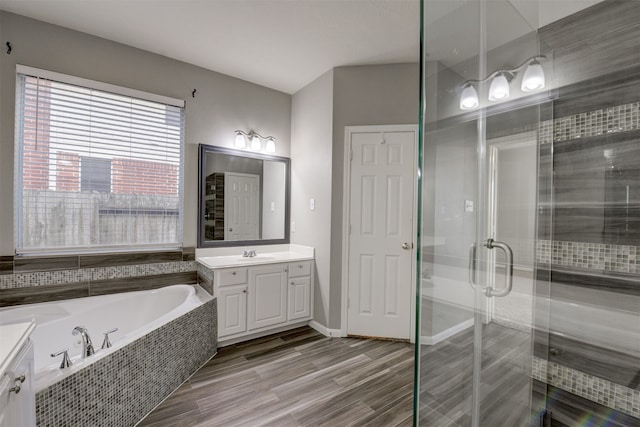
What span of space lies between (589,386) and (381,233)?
1.74 meters

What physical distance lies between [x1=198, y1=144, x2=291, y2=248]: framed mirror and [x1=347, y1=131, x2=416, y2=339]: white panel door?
976 mm

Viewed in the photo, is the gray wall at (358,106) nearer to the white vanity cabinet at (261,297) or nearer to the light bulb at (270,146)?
the white vanity cabinet at (261,297)

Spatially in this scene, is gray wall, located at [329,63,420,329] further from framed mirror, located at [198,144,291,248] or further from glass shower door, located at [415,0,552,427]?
glass shower door, located at [415,0,552,427]

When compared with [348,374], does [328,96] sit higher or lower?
higher

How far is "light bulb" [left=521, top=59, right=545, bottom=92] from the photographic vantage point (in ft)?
4.53

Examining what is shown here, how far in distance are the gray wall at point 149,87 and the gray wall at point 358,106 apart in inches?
34.6

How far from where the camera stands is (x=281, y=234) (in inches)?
135

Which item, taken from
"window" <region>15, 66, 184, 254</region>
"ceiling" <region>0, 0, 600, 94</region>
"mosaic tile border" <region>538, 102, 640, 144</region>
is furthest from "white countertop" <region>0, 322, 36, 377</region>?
"mosaic tile border" <region>538, 102, 640, 144</region>

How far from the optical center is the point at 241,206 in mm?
3156

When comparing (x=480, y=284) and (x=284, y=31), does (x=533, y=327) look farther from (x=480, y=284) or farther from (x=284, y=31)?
(x=284, y=31)

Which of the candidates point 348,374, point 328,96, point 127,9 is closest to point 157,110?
point 127,9

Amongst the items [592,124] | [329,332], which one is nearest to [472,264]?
[592,124]

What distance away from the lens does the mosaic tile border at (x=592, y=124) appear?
3.90 feet

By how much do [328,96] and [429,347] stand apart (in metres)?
2.54
